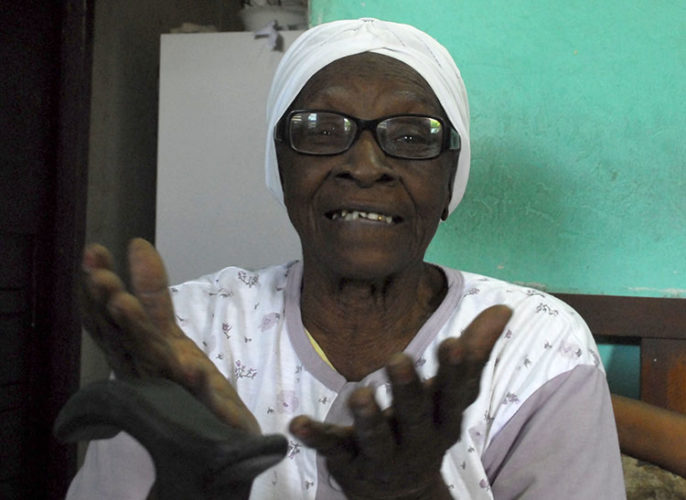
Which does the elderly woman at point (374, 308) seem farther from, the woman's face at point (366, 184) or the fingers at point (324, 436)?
the fingers at point (324, 436)

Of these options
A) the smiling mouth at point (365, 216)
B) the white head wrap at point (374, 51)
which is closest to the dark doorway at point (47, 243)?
the white head wrap at point (374, 51)

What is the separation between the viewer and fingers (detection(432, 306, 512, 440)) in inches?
19.2

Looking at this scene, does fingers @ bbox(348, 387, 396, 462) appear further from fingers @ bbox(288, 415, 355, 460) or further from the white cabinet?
the white cabinet

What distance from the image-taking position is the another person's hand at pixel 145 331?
20.6 inches

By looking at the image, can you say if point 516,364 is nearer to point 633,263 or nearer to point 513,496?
point 513,496

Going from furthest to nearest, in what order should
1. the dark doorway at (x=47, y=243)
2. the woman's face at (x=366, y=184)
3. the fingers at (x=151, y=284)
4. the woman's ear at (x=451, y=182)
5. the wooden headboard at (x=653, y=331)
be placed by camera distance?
the dark doorway at (x=47, y=243) → the wooden headboard at (x=653, y=331) → the woman's ear at (x=451, y=182) → the woman's face at (x=366, y=184) → the fingers at (x=151, y=284)

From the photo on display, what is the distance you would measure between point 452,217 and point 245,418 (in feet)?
3.19

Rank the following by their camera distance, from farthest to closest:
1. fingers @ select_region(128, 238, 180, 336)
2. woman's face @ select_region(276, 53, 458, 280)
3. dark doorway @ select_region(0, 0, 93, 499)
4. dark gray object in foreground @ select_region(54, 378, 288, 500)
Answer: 1. dark doorway @ select_region(0, 0, 93, 499)
2. woman's face @ select_region(276, 53, 458, 280)
3. fingers @ select_region(128, 238, 180, 336)
4. dark gray object in foreground @ select_region(54, 378, 288, 500)

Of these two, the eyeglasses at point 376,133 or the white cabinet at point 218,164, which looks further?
the white cabinet at point 218,164

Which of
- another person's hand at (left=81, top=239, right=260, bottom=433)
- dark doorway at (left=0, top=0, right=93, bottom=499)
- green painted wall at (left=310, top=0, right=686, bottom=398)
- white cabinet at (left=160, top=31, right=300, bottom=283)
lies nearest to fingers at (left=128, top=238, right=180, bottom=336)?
another person's hand at (left=81, top=239, right=260, bottom=433)

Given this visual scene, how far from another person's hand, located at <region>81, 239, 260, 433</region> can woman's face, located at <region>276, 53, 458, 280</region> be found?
39cm

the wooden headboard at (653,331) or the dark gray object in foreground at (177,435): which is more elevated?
the dark gray object in foreground at (177,435)

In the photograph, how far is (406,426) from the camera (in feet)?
1.69

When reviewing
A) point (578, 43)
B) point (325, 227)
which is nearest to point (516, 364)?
point (325, 227)
